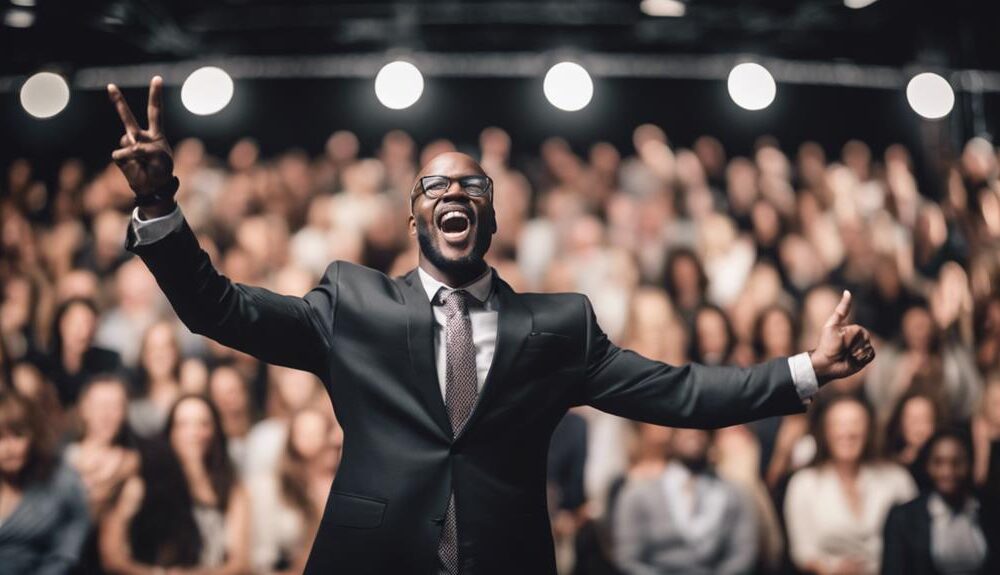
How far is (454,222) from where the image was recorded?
198cm

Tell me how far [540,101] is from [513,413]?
19.8ft

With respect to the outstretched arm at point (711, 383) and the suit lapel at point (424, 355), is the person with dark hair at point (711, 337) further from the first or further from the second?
the suit lapel at point (424, 355)

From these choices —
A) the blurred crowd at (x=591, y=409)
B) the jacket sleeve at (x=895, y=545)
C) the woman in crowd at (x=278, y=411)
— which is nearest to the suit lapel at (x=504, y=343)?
the blurred crowd at (x=591, y=409)

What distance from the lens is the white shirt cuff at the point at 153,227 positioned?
1678mm

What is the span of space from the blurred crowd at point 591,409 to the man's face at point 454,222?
2256 millimetres

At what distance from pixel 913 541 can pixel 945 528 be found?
0.45 feet

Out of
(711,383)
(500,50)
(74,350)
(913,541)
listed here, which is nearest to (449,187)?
(711,383)

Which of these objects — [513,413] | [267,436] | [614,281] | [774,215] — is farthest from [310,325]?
[774,215]

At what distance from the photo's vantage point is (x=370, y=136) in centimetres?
761

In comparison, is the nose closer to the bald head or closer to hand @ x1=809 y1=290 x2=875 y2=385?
the bald head

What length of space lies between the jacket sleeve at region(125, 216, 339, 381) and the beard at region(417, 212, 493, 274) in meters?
0.18

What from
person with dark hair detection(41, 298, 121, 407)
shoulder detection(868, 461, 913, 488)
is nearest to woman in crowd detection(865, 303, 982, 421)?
shoulder detection(868, 461, 913, 488)

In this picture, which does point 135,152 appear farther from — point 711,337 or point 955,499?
point 955,499

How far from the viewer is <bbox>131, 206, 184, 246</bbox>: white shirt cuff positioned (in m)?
1.68
